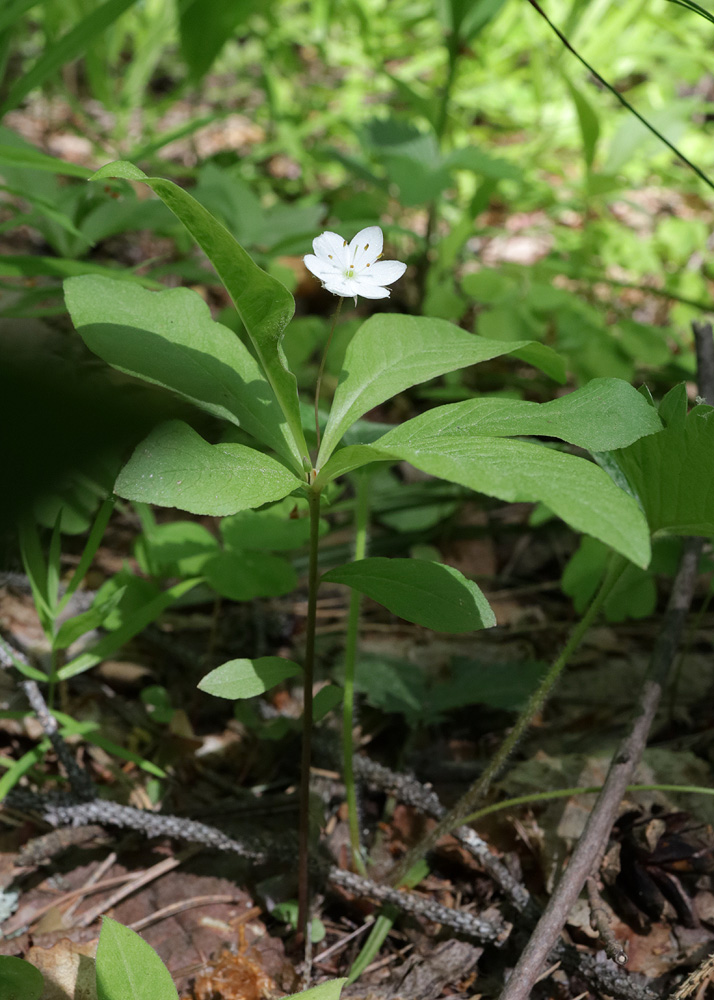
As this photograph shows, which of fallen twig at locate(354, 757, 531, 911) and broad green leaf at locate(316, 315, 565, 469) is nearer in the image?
broad green leaf at locate(316, 315, 565, 469)

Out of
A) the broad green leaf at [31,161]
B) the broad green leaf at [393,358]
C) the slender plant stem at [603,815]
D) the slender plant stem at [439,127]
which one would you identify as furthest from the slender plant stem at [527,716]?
the slender plant stem at [439,127]

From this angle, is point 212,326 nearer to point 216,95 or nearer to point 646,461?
point 646,461

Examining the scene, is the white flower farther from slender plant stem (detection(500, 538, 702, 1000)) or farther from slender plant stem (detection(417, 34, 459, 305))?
slender plant stem (detection(417, 34, 459, 305))

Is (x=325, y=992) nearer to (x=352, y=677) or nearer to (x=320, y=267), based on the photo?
(x=352, y=677)

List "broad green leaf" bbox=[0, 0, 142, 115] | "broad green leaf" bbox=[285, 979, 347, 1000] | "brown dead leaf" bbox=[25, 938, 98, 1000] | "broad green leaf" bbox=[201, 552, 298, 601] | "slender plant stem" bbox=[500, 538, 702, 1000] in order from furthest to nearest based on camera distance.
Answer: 1. "broad green leaf" bbox=[0, 0, 142, 115]
2. "broad green leaf" bbox=[201, 552, 298, 601]
3. "brown dead leaf" bbox=[25, 938, 98, 1000]
4. "slender plant stem" bbox=[500, 538, 702, 1000]
5. "broad green leaf" bbox=[285, 979, 347, 1000]

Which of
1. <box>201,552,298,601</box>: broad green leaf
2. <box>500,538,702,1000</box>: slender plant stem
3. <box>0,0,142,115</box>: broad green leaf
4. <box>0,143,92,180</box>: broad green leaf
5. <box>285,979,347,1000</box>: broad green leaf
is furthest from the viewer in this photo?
<box>0,0,142,115</box>: broad green leaf

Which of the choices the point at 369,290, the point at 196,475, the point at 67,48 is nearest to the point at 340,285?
the point at 369,290

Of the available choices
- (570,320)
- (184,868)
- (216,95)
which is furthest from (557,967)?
(216,95)

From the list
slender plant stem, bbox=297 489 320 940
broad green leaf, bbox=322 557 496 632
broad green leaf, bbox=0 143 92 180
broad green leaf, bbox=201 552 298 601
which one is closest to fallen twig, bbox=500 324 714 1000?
slender plant stem, bbox=297 489 320 940
